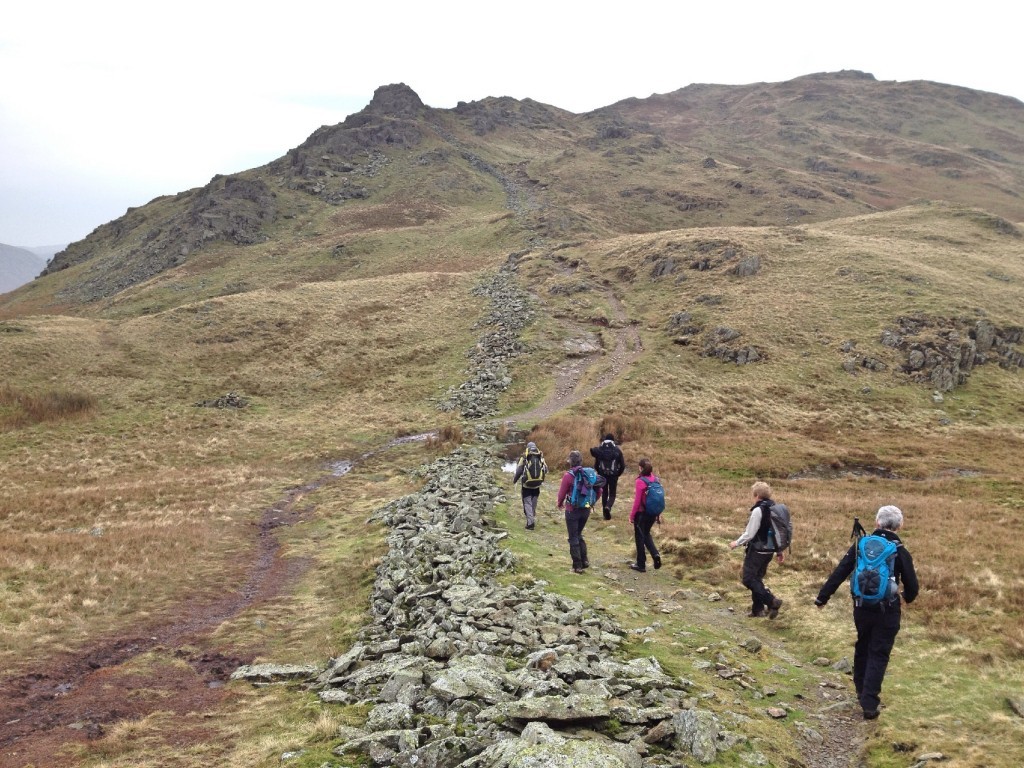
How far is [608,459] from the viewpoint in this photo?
19.9m

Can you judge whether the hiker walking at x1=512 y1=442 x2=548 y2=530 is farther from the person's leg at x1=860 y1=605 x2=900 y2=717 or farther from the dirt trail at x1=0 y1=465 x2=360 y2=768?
the person's leg at x1=860 y1=605 x2=900 y2=717

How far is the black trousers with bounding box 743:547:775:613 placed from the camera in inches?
468

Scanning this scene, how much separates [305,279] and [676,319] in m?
59.2

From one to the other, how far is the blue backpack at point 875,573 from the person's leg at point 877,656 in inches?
11.8

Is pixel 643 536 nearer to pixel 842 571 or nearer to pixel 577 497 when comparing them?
pixel 577 497

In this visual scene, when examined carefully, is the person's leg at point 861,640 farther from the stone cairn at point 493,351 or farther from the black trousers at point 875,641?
the stone cairn at point 493,351

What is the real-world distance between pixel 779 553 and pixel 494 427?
26.0 meters

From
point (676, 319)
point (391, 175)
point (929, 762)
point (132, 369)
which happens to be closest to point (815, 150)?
point (391, 175)

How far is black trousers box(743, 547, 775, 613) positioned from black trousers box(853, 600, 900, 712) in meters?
3.13

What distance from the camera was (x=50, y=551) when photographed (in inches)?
721

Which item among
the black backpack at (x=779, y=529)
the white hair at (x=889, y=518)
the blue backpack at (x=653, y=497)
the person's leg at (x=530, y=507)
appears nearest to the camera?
the white hair at (x=889, y=518)

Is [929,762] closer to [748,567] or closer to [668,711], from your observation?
[668,711]

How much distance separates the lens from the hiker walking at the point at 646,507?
1466 centimetres

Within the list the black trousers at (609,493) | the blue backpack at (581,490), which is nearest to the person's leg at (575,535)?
the blue backpack at (581,490)
